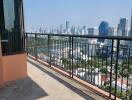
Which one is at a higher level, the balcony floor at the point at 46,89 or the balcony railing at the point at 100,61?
the balcony railing at the point at 100,61

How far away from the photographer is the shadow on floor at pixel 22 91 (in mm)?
2832

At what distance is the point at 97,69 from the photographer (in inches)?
129

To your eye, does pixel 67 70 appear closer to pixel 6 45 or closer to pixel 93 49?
pixel 93 49

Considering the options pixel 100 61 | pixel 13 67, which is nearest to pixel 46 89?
pixel 13 67

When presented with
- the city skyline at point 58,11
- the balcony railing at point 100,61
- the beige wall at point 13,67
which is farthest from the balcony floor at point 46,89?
the city skyline at point 58,11

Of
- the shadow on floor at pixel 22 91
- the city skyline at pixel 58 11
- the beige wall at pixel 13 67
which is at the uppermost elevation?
the city skyline at pixel 58 11

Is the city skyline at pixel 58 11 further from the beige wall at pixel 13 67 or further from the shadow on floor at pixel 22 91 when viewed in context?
the shadow on floor at pixel 22 91

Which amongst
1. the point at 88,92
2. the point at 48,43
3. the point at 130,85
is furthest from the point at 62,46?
the point at 130,85

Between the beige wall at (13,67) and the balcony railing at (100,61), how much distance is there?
1.03m

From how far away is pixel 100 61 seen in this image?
312cm

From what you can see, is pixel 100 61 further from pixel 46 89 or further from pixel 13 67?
pixel 13 67

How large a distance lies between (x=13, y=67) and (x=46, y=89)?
0.88 meters

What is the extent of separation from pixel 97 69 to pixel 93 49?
379 mm

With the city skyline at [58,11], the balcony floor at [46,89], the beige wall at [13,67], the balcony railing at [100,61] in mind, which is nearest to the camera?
the balcony railing at [100,61]
